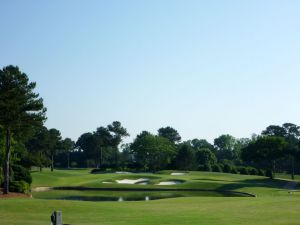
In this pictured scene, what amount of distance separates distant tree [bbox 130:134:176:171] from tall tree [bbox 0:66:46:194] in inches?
2806

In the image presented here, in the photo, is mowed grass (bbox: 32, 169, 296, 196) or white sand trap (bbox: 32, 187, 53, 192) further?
white sand trap (bbox: 32, 187, 53, 192)

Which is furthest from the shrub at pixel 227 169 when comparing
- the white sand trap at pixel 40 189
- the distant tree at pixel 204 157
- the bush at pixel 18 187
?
the bush at pixel 18 187

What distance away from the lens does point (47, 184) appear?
78.9 m

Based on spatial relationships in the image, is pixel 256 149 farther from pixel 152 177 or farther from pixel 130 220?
pixel 130 220

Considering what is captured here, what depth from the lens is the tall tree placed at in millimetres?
51625

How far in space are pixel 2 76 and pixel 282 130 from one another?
436ft

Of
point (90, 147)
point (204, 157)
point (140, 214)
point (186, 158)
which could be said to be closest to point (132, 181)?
point (186, 158)

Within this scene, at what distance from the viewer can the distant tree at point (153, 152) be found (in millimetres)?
125000

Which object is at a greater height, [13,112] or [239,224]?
[13,112]

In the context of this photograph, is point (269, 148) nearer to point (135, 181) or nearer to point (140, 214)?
point (135, 181)

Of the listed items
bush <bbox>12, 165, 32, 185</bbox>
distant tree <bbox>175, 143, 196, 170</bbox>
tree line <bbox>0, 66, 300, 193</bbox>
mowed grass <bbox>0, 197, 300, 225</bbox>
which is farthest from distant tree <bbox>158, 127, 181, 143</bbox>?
mowed grass <bbox>0, 197, 300, 225</bbox>

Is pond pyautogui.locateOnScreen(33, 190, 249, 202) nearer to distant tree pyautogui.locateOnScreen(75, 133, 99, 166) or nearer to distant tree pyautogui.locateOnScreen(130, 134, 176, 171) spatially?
distant tree pyautogui.locateOnScreen(130, 134, 176, 171)

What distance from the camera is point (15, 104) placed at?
5181 cm

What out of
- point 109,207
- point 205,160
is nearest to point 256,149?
point 205,160
